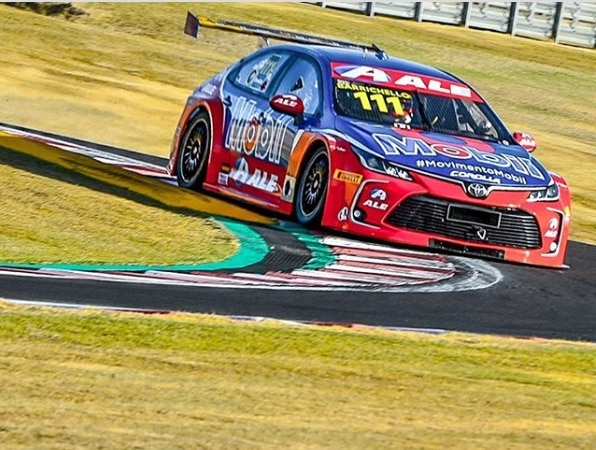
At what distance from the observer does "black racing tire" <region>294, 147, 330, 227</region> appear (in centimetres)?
1251

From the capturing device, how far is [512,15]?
39219 mm

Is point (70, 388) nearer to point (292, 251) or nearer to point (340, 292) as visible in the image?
point (340, 292)

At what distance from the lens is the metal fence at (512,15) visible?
3697 cm

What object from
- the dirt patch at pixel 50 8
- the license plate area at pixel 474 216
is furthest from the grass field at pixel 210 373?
the dirt patch at pixel 50 8

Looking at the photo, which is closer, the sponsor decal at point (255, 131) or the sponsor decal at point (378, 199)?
the sponsor decal at point (378, 199)

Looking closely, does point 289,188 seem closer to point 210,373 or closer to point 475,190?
point 475,190

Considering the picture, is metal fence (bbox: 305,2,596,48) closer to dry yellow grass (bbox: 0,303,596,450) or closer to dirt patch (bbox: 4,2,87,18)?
dirt patch (bbox: 4,2,87,18)

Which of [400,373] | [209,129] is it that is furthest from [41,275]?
[209,129]

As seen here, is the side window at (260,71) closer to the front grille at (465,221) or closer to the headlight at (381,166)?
the headlight at (381,166)

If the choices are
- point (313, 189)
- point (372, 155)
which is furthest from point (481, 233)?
point (313, 189)

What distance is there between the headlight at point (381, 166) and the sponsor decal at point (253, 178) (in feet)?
3.47

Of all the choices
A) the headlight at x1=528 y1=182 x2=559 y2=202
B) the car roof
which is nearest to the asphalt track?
the headlight at x1=528 y1=182 x2=559 y2=202

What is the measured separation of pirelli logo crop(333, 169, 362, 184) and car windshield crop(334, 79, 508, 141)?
794 mm

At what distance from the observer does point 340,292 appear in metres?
10.1
